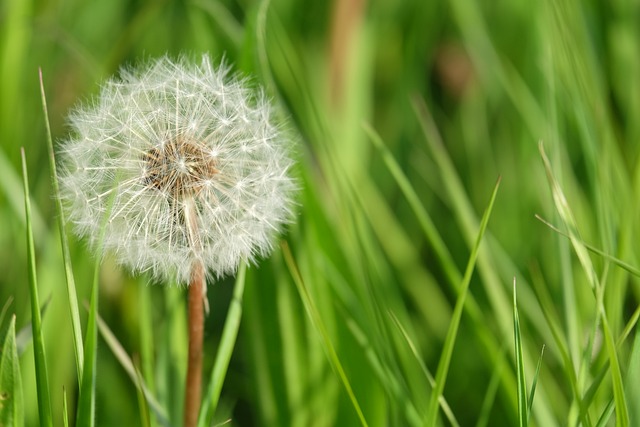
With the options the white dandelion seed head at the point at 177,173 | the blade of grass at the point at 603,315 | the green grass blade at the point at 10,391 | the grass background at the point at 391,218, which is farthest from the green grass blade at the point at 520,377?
the green grass blade at the point at 10,391

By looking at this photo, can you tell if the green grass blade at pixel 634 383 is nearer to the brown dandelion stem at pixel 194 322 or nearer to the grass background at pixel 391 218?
the grass background at pixel 391 218

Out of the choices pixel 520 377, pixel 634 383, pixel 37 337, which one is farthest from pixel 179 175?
Answer: pixel 634 383

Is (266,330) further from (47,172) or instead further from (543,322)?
(47,172)

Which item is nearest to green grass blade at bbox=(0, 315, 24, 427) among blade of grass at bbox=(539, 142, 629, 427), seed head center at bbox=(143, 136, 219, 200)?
seed head center at bbox=(143, 136, 219, 200)

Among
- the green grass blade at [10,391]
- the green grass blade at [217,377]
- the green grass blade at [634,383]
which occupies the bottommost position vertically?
the green grass blade at [634,383]

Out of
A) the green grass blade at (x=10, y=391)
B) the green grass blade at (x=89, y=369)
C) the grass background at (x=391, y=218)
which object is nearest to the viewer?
the green grass blade at (x=89, y=369)

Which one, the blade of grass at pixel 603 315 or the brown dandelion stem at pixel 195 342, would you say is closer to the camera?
the blade of grass at pixel 603 315

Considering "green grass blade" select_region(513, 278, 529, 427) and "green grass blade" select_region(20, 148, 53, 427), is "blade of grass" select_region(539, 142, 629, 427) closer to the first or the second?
"green grass blade" select_region(513, 278, 529, 427)
